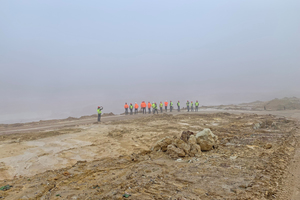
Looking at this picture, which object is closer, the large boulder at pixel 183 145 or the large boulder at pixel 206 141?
the large boulder at pixel 183 145

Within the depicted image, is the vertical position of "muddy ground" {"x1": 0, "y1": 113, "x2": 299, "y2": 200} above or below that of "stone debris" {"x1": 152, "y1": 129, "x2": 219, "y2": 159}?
below

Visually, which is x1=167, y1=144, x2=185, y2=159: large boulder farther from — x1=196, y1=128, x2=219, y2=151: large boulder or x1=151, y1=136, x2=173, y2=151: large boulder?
x1=196, y1=128, x2=219, y2=151: large boulder

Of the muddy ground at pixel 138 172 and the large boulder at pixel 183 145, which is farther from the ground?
the large boulder at pixel 183 145

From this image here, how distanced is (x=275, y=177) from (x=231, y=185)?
4.58 ft

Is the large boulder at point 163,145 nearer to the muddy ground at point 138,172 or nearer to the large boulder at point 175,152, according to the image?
the muddy ground at point 138,172

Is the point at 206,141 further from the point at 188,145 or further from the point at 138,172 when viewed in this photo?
the point at 138,172

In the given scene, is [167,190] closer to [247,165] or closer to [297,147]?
[247,165]

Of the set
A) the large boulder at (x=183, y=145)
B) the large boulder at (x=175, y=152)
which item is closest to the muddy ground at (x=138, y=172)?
the large boulder at (x=175, y=152)

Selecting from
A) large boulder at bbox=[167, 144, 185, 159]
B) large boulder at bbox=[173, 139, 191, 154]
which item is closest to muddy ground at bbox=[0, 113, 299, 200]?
large boulder at bbox=[167, 144, 185, 159]

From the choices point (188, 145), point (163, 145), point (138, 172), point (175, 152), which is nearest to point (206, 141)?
point (188, 145)

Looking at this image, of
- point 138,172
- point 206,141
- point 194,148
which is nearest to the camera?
point 138,172

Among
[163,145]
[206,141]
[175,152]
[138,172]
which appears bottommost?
[138,172]

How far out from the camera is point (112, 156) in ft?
25.0

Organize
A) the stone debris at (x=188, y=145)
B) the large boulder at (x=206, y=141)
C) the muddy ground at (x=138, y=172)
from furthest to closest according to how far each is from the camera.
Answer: the large boulder at (x=206, y=141)
the stone debris at (x=188, y=145)
the muddy ground at (x=138, y=172)
